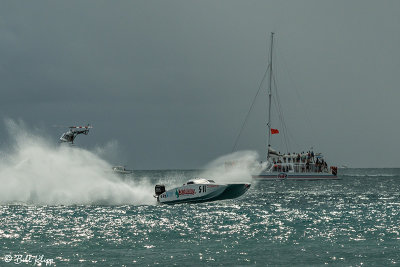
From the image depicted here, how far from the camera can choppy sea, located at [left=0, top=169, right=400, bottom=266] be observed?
78.9 ft

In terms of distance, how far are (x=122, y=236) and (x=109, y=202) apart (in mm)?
25423

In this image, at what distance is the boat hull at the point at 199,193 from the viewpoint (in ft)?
159

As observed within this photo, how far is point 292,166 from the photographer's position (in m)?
115

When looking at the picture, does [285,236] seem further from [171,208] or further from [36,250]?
[171,208]

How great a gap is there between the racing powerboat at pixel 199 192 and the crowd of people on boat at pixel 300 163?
65.0 meters

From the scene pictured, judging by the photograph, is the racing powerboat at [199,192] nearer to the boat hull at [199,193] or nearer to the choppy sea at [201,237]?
the boat hull at [199,193]

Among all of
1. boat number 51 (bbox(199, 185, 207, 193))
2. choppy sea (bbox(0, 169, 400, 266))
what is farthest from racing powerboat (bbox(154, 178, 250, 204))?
choppy sea (bbox(0, 169, 400, 266))

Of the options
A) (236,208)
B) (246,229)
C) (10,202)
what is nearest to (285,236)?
(246,229)

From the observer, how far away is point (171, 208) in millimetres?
47062

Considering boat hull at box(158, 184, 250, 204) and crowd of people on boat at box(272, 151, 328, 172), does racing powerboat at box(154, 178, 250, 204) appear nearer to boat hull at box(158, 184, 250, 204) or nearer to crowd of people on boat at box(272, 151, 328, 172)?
boat hull at box(158, 184, 250, 204)

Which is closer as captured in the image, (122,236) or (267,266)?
(267,266)

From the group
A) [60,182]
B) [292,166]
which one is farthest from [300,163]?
[60,182]

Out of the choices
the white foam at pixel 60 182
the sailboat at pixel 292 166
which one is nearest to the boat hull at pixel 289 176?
the sailboat at pixel 292 166

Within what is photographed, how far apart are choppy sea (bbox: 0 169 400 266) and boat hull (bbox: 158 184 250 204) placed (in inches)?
82.5
